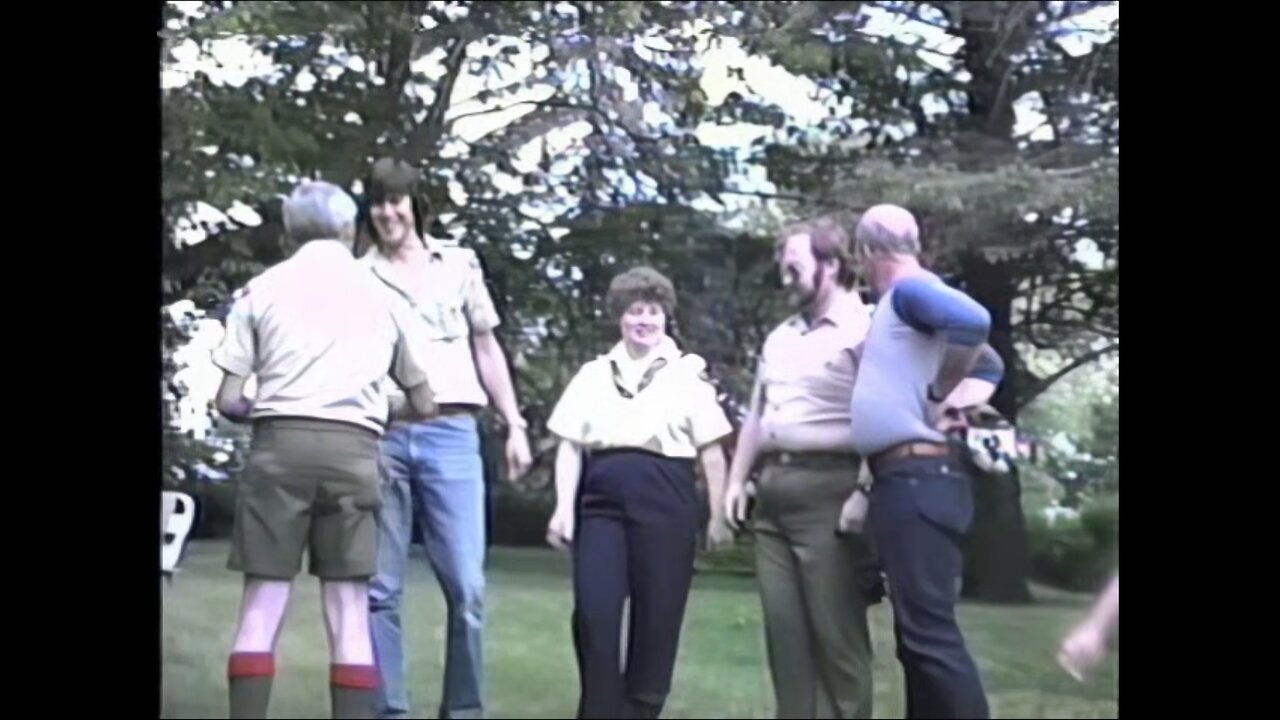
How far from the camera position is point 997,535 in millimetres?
4141

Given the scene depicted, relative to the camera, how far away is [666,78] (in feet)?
13.8

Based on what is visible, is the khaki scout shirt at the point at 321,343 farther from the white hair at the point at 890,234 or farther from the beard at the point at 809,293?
the white hair at the point at 890,234

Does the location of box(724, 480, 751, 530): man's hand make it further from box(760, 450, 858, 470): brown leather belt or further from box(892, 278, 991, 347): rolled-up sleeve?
box(892, 278, 991, 347): rolled-up sleeve

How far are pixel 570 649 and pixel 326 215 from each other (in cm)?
161

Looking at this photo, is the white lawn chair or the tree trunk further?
the white lawn chair

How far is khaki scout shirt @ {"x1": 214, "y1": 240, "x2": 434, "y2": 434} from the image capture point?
414cm

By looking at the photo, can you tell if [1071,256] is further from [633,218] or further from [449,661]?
[449,661]

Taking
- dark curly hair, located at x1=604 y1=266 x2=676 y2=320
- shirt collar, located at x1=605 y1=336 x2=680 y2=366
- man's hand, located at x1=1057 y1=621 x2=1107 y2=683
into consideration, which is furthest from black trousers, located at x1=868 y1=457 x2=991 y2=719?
dark curly hair, located at x1=604 y1=266 x2=676 y2=320

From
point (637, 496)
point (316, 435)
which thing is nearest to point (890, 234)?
point (637, 496)

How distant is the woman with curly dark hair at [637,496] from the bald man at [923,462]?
19.9 inches

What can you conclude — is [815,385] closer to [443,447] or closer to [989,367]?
[989,367]

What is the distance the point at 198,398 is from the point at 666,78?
Answer: 1.84m

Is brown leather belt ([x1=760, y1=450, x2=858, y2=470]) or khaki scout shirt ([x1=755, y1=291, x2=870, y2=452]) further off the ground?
khaki scout shirt ([x1=755, y1=291, x2=870, y2=452])
